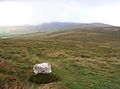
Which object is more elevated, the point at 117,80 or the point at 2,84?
the point at 2,84

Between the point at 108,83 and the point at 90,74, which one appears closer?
the point at 108,83

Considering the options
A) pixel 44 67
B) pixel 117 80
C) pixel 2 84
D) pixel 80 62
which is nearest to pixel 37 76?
pixel 44 67

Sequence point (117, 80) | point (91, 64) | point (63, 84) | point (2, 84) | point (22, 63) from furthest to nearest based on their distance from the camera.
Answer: point (91, 64)
point (22, 63)
point (117, 80)
point (63, 84)
point (2, 84)

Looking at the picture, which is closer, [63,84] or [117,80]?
[63,84]

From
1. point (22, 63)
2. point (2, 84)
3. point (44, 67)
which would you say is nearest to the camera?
point (2, 84)

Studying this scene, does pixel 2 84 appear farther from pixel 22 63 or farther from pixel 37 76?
pixel 22 63

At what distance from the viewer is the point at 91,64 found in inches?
1547

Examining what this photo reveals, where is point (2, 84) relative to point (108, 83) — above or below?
above

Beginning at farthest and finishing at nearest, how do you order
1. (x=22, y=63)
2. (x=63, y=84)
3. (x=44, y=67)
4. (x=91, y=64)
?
1. (x=91, y=64)
2. (x=22, y=63)
3. (x=44, y=67)
4. (x=63, y=84)

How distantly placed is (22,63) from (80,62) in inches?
312

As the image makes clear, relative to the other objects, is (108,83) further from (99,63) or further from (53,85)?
(99,63)

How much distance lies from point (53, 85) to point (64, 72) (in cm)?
661

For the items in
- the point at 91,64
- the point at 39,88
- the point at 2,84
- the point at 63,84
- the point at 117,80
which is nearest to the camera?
the point at 2,84

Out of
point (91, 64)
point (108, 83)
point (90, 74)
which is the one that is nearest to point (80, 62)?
point (91, 64)
